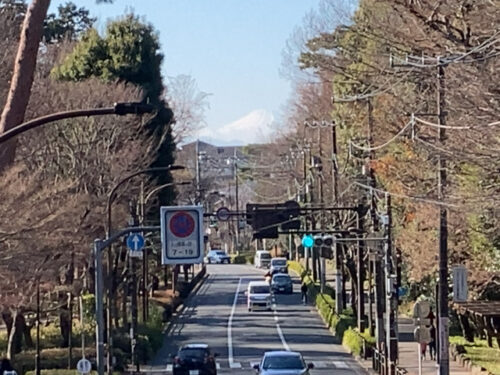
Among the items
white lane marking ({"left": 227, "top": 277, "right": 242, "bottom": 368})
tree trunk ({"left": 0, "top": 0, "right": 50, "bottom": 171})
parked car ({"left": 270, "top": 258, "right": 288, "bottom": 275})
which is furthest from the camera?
parked car ({"left": 270, "top": 258, "right": 288, "bottom": 275})

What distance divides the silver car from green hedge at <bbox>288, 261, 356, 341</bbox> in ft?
70.1

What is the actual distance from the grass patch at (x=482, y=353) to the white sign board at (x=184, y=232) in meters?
14.9

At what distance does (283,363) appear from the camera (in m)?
33.8

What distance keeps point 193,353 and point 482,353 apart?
1288 cm

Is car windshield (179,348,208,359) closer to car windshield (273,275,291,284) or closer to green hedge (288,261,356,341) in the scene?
green hedge (288,261,356,341)

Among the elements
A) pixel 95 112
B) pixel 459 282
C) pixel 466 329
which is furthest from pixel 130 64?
pixel 95 112

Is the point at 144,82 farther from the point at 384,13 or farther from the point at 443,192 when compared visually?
the point at 443,192

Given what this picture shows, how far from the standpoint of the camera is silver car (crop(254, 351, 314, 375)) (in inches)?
1300

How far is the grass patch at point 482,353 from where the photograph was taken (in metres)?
40.8

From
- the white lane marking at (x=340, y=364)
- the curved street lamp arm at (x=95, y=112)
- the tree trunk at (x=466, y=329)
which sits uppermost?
the curved street lamp arm at (x=95, y=112)

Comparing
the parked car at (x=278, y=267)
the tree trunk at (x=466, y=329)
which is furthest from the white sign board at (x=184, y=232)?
the parked car at (x=278, y=267)

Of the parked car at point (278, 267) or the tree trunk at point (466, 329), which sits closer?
the tree trunk at point (466, 329)

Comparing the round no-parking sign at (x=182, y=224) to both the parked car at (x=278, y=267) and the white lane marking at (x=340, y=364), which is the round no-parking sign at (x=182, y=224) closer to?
the white lane marking at (x=340, y=364)

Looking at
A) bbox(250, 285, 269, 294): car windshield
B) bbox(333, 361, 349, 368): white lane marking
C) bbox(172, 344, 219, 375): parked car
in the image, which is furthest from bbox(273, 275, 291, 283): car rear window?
bbox(172, 344, 219, 375): parked car
